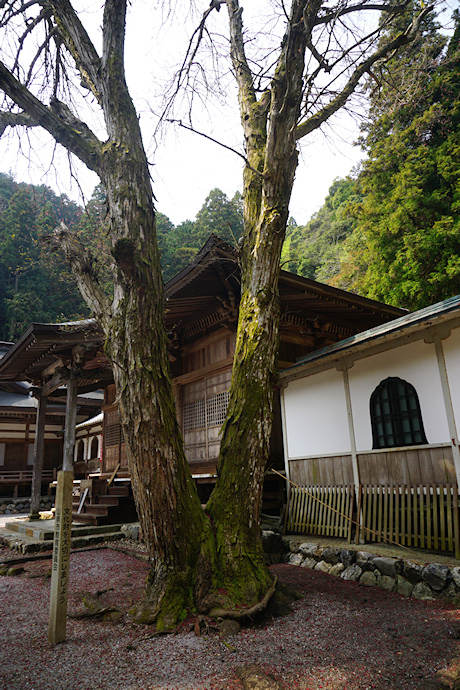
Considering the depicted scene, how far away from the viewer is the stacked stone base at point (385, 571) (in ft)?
13.6

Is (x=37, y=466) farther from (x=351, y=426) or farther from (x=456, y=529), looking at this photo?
(x=456, y=529)

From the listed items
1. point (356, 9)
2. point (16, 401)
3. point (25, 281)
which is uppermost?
point (25, 281)

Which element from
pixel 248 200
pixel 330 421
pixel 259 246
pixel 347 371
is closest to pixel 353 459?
pixel 330 421

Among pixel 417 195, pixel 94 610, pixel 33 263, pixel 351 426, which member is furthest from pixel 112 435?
pixel 33 263

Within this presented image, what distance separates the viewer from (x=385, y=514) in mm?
5520

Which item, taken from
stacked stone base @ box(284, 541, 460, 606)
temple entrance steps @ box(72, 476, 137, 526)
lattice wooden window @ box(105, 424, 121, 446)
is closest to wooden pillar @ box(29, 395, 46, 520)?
temple entrance steps @ box(72, 476, 137, 526)

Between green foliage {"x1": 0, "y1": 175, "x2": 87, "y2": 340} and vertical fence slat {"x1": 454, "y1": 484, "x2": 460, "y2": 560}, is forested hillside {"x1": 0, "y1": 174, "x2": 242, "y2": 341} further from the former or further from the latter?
vertical fence slat {"x1": 454, "y1": 484, "x2": 460, "y2": 560}

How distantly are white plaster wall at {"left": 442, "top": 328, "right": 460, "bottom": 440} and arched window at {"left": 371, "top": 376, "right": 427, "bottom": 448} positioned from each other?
533 mm

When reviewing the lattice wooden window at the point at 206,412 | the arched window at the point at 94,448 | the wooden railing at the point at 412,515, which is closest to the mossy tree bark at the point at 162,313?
the wooden railing at the point at 412,515

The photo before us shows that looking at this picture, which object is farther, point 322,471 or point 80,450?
point 80,450

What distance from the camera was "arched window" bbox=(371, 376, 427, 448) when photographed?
5633 millimetres

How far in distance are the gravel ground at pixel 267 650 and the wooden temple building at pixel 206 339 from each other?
174 inches

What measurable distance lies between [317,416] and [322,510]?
1458 mm

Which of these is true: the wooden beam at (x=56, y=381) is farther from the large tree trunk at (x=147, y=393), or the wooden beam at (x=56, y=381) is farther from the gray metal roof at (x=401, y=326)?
the large tree trunk at (x=147, y=393)
